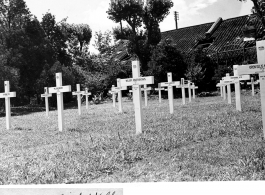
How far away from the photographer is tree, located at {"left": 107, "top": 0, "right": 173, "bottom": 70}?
50.2 feet

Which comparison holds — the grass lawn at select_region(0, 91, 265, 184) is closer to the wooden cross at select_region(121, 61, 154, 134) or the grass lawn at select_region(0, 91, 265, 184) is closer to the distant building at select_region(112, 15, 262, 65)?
the wooden cross at select_region(121, 61, 154, 134)

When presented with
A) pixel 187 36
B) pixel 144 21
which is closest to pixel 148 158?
pixel 144 21

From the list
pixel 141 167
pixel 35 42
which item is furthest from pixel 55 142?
pixel 35 42

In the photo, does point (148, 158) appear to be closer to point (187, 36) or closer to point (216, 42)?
point (216, 42)

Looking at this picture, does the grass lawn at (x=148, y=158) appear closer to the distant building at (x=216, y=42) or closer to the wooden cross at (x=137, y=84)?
the wooden cross at (x=137, y=84)

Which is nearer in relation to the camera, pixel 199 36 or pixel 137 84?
pixel 137 84

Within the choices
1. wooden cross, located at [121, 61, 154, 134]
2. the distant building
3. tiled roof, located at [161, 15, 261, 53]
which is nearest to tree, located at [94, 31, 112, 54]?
the distant building

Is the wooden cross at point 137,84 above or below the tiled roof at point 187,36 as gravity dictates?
below

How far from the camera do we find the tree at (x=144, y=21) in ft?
50.2

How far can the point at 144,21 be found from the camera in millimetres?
19844

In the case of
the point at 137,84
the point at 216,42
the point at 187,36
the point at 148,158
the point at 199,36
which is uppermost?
the point at 187,36

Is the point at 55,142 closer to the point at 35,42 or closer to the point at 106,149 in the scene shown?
the point at 106,149

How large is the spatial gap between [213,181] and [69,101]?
17248 millimetres

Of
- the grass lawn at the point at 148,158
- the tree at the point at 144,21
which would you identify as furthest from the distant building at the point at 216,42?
the grass lawn at the point at 148,158
